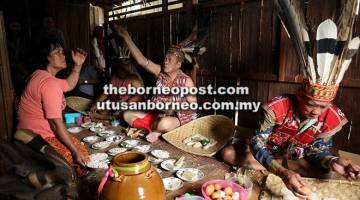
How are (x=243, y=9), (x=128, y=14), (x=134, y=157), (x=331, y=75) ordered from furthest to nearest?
(x=128, y=14) < (x=243, y=9) < (x=331, y=75) < (x=134, y=157)

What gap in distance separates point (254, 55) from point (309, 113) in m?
1.30

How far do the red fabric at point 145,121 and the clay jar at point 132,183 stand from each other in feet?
7.37

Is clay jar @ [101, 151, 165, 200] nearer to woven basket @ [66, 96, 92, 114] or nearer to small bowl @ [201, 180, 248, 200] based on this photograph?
small bowl @ [201, 180, 248, 200]

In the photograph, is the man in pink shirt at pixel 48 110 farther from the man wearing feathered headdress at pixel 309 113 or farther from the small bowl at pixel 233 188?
the man wearing feathered headdress at pixel 309 113

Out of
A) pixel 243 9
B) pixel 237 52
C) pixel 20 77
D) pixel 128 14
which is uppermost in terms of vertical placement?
pixel 128 14

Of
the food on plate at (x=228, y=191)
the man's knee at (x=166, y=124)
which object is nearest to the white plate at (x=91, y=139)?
the man's knee at (x=166, y=124)

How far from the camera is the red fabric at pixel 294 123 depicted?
6.75 feet

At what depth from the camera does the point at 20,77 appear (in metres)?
5.00

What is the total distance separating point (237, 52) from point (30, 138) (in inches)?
97.3

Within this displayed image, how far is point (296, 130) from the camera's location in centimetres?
214

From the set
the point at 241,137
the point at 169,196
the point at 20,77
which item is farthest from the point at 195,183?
the point at 20,77

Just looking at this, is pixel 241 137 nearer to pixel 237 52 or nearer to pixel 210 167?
pixel 210 167

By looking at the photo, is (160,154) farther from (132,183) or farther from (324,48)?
(324,48)

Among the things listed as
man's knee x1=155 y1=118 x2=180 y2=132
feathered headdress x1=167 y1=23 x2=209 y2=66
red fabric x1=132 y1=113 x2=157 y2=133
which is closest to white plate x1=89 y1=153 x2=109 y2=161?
man's knee x1=155 y1=118 x2=180 y2=132
